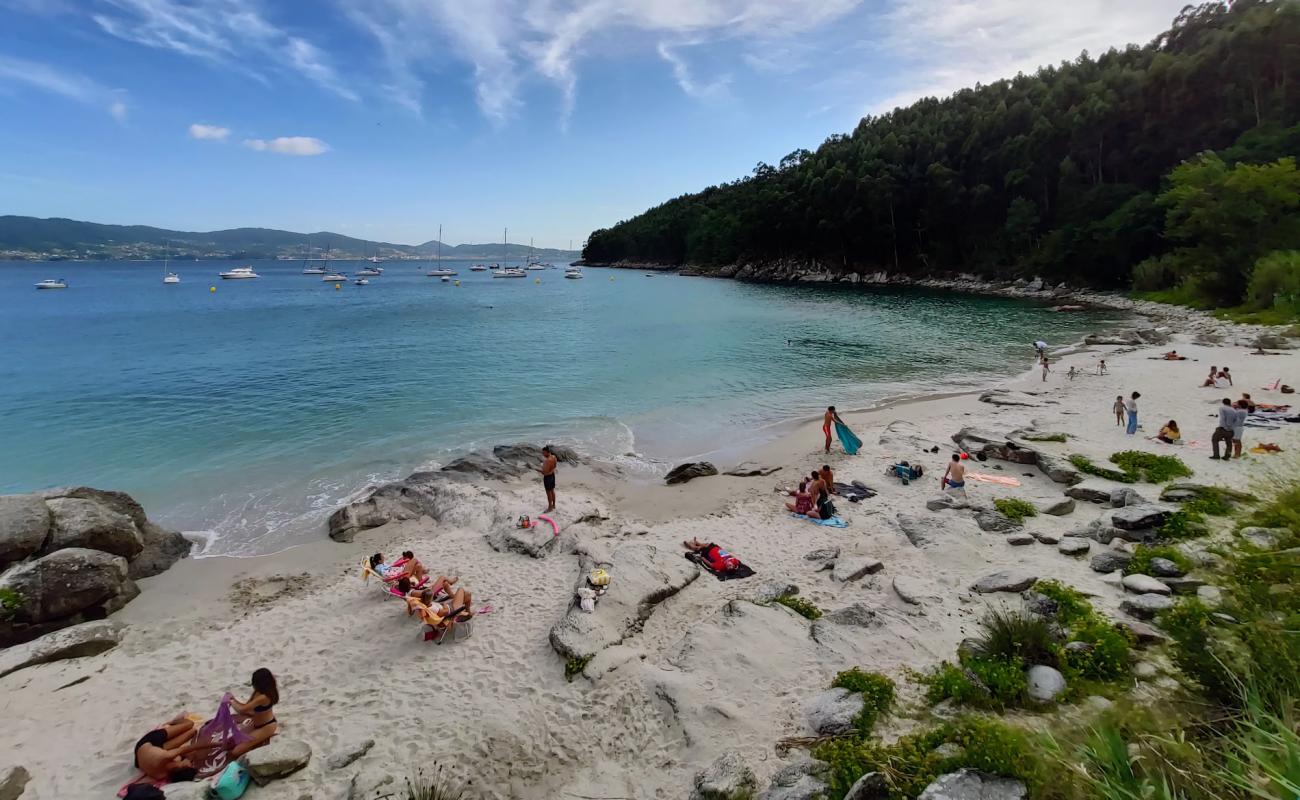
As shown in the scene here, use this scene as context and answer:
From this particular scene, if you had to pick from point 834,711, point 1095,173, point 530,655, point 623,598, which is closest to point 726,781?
point 834,711

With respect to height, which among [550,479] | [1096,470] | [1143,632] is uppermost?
[1096,470]

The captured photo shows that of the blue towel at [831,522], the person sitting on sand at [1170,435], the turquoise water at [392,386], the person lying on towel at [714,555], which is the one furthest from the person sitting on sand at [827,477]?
the person sitting on sand at [1170,435]

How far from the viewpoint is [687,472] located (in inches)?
664

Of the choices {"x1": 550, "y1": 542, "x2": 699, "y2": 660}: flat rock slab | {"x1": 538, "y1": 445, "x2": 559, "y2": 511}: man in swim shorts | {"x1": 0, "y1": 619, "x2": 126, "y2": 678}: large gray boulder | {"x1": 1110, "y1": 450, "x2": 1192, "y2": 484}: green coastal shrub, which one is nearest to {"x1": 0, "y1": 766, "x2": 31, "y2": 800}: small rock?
{"x1": 0, "y1": 619, "x2": 126, "y2": 678}: large gray boulder

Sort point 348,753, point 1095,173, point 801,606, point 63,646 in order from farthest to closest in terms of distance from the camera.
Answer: point 1095,173 < point 63,646 < point 801,606 < point 348,753

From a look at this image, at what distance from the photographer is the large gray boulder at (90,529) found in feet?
39.1

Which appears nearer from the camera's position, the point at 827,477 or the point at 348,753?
the point at 348,753

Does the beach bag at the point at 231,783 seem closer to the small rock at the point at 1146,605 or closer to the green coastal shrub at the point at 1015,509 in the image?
the small rock at the point at 1146,605

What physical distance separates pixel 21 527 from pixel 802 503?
1597cm

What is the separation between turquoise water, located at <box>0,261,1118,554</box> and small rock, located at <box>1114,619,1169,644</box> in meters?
12.7

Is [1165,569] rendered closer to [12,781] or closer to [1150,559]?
[1150,559]

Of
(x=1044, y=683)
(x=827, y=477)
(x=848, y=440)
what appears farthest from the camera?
(x=848, y=440)

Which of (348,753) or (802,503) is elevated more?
(802,503)

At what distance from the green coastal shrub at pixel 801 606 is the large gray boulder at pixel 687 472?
23.9 feet
